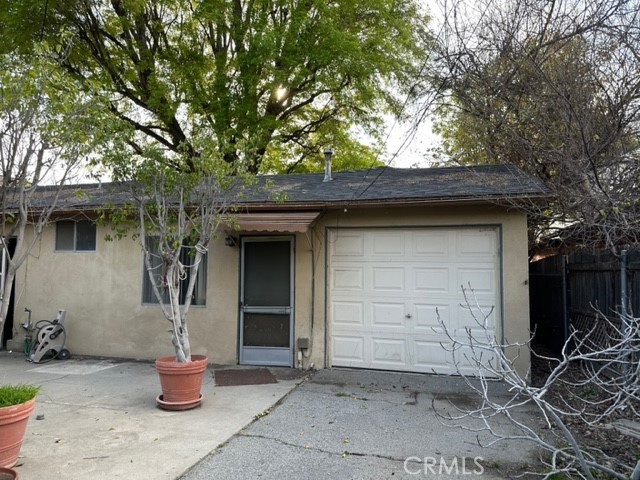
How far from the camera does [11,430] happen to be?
3.83 metres

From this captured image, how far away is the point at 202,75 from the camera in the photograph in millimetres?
15320

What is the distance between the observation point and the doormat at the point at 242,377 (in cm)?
691

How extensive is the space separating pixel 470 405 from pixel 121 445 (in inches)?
166

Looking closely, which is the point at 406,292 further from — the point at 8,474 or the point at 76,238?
the point at 76,238

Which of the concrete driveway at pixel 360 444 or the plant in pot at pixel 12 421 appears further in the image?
the concrete driveway at pixel 360 444

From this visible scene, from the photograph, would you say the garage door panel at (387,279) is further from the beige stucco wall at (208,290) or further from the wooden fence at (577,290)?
the wooden fence at (577,290)

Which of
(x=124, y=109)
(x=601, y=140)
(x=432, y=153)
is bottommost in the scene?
(x=601, y=140)

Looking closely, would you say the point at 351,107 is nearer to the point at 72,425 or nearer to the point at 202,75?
the point at 202,75

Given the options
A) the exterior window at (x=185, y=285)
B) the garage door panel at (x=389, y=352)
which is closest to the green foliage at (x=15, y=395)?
the exterior window at (x=185, y=285)

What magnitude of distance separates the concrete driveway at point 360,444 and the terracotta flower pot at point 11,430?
1.52 meters

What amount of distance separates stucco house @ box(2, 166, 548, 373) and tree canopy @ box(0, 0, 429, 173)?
577cm

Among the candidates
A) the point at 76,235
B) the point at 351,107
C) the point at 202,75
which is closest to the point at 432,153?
the point at 351,107

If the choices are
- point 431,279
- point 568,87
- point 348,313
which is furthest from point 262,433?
point 568,87

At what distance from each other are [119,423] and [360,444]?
2.79 metres
